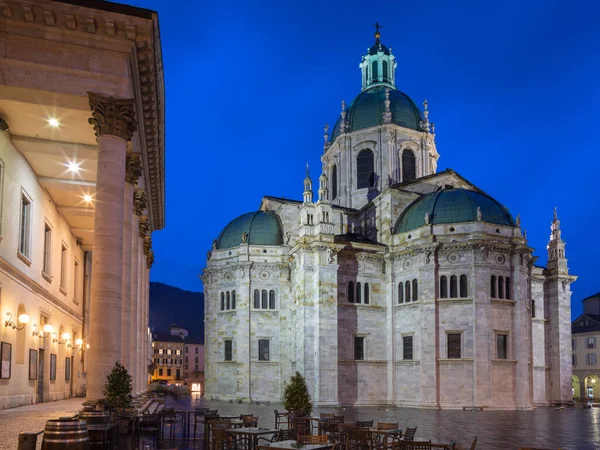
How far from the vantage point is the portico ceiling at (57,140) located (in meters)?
19.6

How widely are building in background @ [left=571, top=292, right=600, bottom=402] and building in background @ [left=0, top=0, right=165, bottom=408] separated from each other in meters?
70.8

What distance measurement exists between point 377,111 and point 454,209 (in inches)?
724

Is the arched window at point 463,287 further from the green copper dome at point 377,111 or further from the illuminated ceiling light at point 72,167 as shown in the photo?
the illuminated ceiling light at point 72,167

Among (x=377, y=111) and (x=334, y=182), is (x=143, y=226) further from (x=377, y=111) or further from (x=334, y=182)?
(x=377, y=111)

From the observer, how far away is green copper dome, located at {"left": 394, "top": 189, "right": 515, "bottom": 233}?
52.7 meters

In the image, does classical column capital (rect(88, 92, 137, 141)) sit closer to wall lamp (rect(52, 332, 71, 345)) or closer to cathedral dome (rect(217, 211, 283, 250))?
wall lamp (rect(52, 332, 71, 345))

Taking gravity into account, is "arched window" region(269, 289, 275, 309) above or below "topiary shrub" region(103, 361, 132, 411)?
above

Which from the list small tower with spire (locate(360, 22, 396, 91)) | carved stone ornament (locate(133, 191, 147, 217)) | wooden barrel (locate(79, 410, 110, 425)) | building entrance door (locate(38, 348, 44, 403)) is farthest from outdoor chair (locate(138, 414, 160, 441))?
small tower with spire (locate(360, 22, 396, 91))

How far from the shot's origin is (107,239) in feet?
61.3

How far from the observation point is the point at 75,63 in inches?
742

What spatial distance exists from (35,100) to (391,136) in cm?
4966

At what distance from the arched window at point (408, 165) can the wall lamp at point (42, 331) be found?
41.5 metres

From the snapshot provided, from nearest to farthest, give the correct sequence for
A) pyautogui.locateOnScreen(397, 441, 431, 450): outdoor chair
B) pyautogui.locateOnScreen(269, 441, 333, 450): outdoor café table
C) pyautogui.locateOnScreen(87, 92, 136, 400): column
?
pyautogui.locateOnScreen(269, 441, 333, 450): outdoor café table → pyautogui.locateOnScreen(397, 441, 431, 450): outdoor chair → pyautogui.locateOnScreen(87, 92, 136, 400): column

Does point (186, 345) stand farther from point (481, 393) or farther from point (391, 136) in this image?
point (481, 393)
